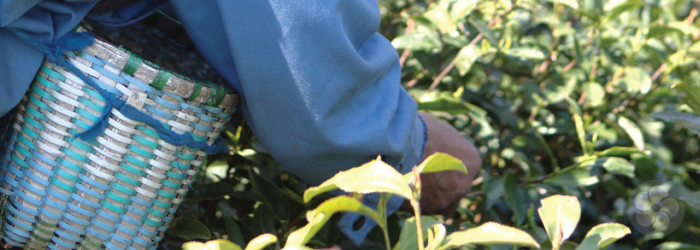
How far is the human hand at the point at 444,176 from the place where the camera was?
2.92 feet

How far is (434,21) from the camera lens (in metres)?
1.10

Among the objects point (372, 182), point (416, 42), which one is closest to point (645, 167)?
point (416, 42)

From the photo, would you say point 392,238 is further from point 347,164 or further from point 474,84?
point 474,84

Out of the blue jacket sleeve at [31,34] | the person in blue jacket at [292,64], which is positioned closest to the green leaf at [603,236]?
the person in blue jacket at [292,64]

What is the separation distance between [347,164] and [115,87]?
0.29 meters

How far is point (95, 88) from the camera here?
568 mm

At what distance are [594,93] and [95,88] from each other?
3.37 ft

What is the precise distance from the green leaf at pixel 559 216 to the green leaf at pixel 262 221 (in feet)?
1.52

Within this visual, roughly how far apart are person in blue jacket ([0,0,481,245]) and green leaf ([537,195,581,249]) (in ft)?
0.68

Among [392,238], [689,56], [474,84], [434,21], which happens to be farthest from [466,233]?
[689,56]

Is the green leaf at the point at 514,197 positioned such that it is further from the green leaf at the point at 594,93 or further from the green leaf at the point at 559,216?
the green leaf at the point at 559,216

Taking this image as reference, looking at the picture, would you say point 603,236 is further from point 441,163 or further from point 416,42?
point 416,42

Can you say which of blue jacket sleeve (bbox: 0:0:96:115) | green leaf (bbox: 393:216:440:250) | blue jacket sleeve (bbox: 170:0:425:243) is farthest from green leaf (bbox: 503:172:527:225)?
blue jacket sleeve (bbox: 0:0:96:115)

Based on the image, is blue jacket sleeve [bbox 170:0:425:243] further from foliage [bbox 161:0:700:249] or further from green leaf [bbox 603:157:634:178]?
green leaf [bbox 603:157:634:178]
